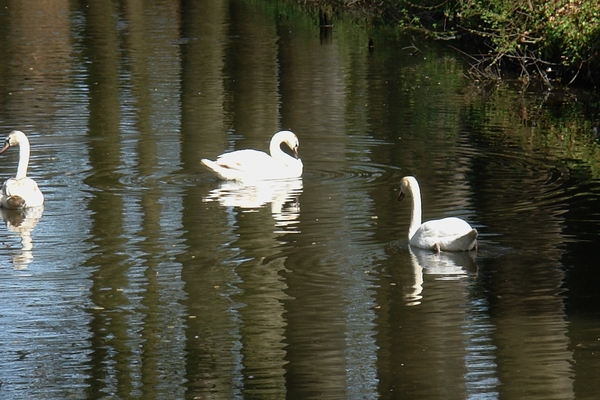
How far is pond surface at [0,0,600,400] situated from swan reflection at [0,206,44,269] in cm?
4

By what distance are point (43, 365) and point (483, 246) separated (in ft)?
16.2

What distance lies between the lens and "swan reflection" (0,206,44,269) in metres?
11.4

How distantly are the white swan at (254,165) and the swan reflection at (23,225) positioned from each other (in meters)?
2.46

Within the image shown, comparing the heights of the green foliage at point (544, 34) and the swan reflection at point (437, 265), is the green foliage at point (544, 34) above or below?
above

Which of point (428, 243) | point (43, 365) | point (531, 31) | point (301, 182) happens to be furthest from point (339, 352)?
point (531, 31)

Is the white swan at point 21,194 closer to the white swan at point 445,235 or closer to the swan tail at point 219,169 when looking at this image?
the swan tail at point 219,169

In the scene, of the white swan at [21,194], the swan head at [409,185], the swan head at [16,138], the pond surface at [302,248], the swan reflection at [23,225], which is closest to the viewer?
the pond surface at [302,248]

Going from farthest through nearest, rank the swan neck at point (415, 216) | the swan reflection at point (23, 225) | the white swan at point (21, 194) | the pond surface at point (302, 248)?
the white swan at point (21, 194) < the swan neck at point (415, 216) < the swan reflection at point (23, 225) < the pond surface at point (302, 248)

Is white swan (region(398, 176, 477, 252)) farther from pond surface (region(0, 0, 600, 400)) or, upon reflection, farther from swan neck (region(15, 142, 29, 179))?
swan neck (region(15, 142, 29, 179))

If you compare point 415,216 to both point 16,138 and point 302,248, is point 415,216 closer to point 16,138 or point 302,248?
point 302,248

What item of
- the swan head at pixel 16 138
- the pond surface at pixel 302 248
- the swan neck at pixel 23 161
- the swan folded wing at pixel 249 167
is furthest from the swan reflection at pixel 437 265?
the swan head at pixel 16 138

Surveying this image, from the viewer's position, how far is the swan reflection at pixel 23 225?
11.4 m

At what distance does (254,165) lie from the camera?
15.4 meters

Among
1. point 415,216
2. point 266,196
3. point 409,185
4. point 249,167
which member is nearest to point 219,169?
point 249,167
